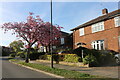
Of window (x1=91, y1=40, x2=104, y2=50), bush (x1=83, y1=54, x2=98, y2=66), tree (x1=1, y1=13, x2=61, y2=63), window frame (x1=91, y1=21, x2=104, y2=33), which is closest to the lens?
bush (x1=83, y1=54, x2=98, y2=66)

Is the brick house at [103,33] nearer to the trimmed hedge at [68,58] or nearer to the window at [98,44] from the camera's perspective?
the window at [98,44]

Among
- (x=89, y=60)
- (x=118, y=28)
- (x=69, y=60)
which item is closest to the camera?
(x=89, y=60)

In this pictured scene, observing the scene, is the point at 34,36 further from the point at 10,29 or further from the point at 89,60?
the point at 89,60

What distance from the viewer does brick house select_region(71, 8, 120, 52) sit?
20.7m

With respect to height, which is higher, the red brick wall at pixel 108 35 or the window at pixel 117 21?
the window at pixel 117 21

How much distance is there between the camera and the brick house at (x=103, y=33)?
67.9 ft

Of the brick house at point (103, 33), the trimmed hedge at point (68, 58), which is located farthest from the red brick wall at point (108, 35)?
the trimmed hedge at point (68, 58)

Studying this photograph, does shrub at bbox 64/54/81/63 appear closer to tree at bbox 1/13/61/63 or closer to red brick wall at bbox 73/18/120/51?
tree at bbox 1/13/61/63

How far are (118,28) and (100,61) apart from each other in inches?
311

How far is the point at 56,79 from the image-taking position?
873cm

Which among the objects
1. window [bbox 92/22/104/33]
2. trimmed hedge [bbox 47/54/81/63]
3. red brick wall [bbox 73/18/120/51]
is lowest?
trimmed hedge [bbox 47/54/81/63]

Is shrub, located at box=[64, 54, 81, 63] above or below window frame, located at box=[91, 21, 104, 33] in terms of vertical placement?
below

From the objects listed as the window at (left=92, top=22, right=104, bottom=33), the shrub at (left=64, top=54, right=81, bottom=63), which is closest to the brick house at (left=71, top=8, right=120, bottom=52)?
the window at (left=92, top=22, right=104, bottom=33)

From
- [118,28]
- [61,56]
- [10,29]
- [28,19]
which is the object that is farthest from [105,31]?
[10,29]
